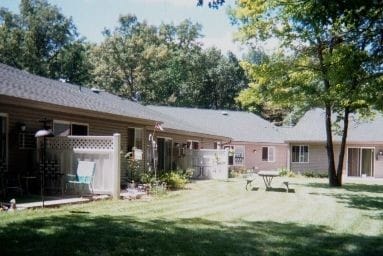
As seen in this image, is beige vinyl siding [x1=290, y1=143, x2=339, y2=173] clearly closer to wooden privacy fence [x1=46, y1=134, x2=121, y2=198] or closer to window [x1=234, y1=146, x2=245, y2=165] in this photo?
window [x1=234, y1=146, x2=245, y2=165]

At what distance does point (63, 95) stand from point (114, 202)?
17.2 feet

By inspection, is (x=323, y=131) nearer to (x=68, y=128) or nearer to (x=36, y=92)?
(x=68, y=128)

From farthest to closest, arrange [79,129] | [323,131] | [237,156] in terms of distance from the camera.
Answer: [237,156]
[323,131]
[79,129]

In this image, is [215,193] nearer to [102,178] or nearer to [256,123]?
[102,178]

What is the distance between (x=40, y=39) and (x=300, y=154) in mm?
30212

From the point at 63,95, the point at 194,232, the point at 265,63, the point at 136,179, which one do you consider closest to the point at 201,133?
the point at 265,63

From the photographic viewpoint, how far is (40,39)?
4966 cm

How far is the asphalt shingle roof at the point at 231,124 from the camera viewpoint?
3878 cm

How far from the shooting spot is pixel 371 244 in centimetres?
814

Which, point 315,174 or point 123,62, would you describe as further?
point 123,62

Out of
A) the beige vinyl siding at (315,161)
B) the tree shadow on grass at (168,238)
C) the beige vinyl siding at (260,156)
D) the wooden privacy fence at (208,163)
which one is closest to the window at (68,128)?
the tree shadow on grass at (168,238)

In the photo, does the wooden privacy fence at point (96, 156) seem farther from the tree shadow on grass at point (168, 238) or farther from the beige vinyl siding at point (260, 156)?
the beige vinyl siding at point (260, 156)

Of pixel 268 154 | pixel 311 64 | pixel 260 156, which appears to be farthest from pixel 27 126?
pixel 268 154

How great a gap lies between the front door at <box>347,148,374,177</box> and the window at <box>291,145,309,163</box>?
3116mm
